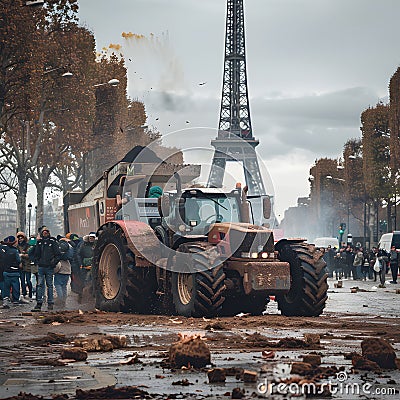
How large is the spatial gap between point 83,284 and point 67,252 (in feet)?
8.93

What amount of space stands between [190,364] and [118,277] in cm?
868

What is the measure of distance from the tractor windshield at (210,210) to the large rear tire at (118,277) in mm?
1266

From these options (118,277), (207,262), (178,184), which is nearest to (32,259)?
(118,277)

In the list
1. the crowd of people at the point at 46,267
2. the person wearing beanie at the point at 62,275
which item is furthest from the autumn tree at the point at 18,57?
the person wearing beanie at the point at 62,275

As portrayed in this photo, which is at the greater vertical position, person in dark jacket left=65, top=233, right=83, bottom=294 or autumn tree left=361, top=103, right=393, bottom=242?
autumn tree left=361, top=103, right=393, bottom=242

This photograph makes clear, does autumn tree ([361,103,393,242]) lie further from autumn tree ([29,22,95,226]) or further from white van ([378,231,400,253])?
autumn tree ([29,22,95,226])

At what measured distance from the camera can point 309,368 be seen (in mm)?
9125

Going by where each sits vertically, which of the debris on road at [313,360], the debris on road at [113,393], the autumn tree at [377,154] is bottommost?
the debris on road at [113,393]

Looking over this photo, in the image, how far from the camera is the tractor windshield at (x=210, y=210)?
1680 cm

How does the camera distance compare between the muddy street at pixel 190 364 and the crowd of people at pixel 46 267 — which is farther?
the crowd of people at pixel 46 267

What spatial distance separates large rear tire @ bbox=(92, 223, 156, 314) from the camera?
17156 millimetres

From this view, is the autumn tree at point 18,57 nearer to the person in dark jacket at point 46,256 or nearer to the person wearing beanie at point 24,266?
the person wearing beanie at point 24,266

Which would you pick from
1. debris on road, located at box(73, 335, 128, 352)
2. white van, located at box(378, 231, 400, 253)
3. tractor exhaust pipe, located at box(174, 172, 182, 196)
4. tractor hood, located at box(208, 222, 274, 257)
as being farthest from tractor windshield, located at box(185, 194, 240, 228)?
white van, located at box(378, 231, 400, 253)

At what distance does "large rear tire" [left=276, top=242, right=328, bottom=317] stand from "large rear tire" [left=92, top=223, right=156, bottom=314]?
7.75 feet
